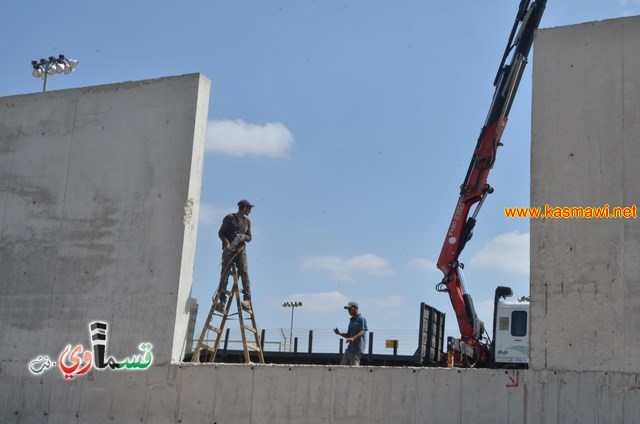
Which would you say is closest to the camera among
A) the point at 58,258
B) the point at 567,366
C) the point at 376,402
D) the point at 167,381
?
the point at 567,366

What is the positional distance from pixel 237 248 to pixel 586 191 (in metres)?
5.28

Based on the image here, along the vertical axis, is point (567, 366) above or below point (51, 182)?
below

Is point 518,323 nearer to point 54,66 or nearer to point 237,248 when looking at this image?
point 237,248

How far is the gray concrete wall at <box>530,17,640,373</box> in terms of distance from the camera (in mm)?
10219

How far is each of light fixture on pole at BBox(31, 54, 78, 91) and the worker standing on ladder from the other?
15.7 m

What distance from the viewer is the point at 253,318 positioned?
13461mm

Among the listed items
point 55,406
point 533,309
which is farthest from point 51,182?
point 533,309

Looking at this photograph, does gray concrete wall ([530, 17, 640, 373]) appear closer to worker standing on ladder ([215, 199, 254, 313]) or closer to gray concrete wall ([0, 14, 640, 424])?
gray concrete wall ([0, 14, 640, 424])

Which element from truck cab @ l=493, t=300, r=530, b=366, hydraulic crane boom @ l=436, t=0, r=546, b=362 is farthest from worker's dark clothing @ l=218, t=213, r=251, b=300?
truck cab @ l=493, t=300, r=530, b=366

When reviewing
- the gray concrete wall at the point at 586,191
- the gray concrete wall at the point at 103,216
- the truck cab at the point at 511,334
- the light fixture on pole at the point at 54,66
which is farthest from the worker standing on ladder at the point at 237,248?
the light fixture on pole at the point at 54,66

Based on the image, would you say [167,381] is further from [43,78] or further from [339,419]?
[43,78]

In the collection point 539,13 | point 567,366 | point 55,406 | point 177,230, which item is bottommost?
point 55,406

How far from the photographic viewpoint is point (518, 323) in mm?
20312

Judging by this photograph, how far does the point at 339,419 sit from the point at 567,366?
9.76ft
